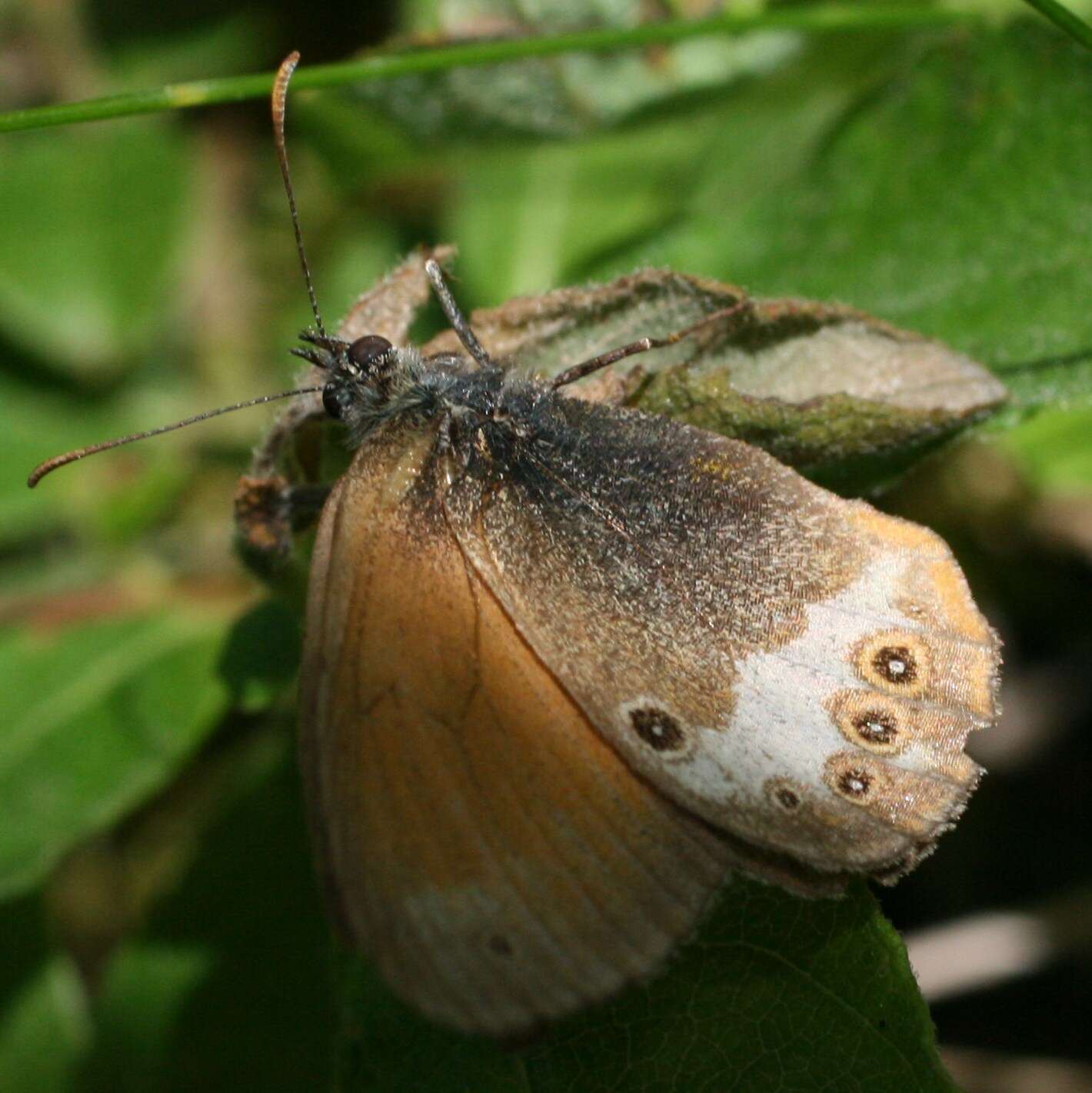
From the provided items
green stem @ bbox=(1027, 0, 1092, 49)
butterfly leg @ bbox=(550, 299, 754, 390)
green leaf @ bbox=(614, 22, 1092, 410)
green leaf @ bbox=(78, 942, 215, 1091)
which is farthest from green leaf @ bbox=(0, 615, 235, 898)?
green stem @ bbox=(1027, 0, 1092, 49)

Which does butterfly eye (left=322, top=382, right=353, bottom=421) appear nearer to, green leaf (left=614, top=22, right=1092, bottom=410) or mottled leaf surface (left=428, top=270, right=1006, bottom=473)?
mottled leaf surface (left=428, top=270, right=1006, bottom=473)

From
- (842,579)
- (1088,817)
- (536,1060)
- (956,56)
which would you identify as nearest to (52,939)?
(536,1060)

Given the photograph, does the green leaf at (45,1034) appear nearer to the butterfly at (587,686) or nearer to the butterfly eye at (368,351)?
the butterfly at (587,686)

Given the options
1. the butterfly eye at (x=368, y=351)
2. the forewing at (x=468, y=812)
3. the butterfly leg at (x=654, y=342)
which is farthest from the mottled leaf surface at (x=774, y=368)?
the forewing at (x=468, y=812)

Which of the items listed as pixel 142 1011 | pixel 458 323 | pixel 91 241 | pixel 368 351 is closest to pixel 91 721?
pixel 142 1011

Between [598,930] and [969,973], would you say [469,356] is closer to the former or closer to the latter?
[598,930]

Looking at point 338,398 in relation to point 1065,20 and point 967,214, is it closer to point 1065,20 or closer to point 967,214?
point 967,214
